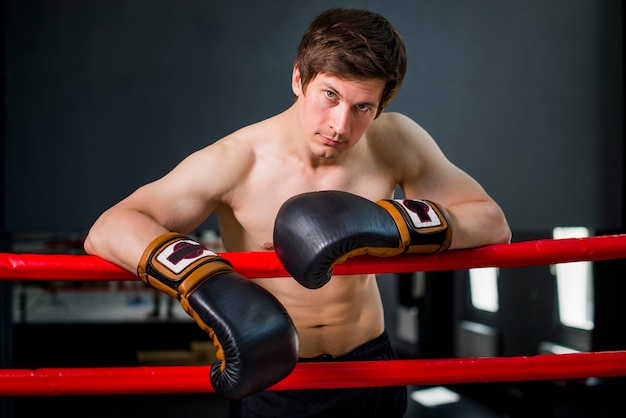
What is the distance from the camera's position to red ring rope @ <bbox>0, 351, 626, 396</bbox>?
1134 mm

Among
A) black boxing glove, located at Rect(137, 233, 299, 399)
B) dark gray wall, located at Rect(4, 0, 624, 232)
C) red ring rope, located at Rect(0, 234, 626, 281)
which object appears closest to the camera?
black boxing glove, located at Rect(137, 233, 299, 399)

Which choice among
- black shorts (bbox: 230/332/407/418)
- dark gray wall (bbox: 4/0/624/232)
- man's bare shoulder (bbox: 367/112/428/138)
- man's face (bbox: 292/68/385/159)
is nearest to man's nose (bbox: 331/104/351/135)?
man's face (bbox: 292/68/385/159)

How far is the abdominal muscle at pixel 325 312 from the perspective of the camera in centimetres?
140

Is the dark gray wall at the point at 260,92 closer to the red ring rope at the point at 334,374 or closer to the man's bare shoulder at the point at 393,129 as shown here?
the man's bare shoulder at the point at 393,129

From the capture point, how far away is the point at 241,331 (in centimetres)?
87

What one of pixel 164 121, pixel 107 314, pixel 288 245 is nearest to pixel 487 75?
pixel 164 121

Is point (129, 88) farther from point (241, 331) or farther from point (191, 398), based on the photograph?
point (191, 398)

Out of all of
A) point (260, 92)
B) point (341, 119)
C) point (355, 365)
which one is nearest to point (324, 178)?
point (341, 119)

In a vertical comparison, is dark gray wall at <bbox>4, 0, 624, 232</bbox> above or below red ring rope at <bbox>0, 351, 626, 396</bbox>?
above

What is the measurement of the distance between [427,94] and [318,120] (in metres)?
2.09

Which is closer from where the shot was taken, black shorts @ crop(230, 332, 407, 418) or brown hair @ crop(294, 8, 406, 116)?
brown hair @ crop(294, 8, 406, 116)

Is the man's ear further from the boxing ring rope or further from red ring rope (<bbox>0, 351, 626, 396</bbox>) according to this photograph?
red ring rope (<bbox>0, 351, 626, 396</bbox>)

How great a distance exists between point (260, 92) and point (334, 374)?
80.6 inches

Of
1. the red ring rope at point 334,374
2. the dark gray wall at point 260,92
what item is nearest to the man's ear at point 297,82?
the red ring rope at point 334,374
